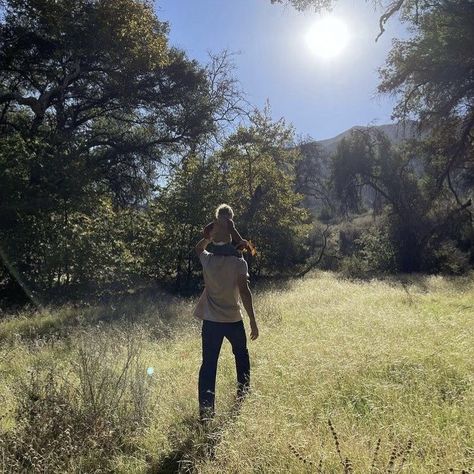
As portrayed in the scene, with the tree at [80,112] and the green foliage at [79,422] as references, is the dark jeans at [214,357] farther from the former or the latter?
the tree at [80,112]

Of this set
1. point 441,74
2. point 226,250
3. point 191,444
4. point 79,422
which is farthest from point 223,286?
point 441,74

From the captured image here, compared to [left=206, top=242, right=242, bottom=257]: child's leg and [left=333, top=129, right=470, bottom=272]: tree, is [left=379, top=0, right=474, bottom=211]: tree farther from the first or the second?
[left=206, top=242, right=242, bottom=257]: child's leg

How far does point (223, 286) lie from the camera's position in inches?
185

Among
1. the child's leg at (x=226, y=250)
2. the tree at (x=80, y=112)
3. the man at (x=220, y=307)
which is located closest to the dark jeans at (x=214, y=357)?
the man at (x=220, y=307)

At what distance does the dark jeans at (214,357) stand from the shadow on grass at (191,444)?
0.20 metres

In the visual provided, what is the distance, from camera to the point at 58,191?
15008mm

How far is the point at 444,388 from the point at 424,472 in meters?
1.96

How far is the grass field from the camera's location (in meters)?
3.31

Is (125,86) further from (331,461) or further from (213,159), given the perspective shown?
(331,461)

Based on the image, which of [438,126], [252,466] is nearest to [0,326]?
[252,466]

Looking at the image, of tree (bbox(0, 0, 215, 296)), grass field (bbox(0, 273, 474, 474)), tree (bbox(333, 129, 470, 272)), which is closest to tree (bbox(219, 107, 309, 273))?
tree (bbox(0, 0, 215, 296))

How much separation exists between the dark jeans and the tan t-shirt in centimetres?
9

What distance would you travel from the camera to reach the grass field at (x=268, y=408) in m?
3.31

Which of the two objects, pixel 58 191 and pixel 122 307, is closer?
pixel 122 307
